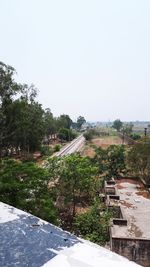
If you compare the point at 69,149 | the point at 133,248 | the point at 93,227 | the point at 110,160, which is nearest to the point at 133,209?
the point at 93,227

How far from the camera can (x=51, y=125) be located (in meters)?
63.6

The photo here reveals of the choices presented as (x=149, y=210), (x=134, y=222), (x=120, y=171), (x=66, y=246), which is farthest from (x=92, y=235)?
(x=120, y=171)

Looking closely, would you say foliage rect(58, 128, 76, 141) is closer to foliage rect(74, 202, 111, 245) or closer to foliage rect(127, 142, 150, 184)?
foliage rect(127, 142, 150, 184)

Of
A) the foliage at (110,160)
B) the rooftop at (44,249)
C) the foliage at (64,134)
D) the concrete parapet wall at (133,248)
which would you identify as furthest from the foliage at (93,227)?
the foliage at (64,134)

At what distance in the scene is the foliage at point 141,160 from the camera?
2466cm

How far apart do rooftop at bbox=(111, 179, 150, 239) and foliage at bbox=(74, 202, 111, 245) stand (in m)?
0.48

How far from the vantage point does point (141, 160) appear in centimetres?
2498

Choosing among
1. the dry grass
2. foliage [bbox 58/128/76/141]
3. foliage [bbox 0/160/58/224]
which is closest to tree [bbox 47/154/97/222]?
foliage [bbox 0/160/58/224]

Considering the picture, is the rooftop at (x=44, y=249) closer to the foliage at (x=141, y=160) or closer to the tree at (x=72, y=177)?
the tree at (x=72, y=177)

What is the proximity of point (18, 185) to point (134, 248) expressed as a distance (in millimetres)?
5345

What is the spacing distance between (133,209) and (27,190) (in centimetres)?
838

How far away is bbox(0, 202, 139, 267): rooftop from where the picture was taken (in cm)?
457

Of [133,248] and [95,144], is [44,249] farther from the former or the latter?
[95,144]

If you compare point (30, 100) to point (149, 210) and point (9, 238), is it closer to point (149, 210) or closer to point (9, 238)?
point (149, 210)
